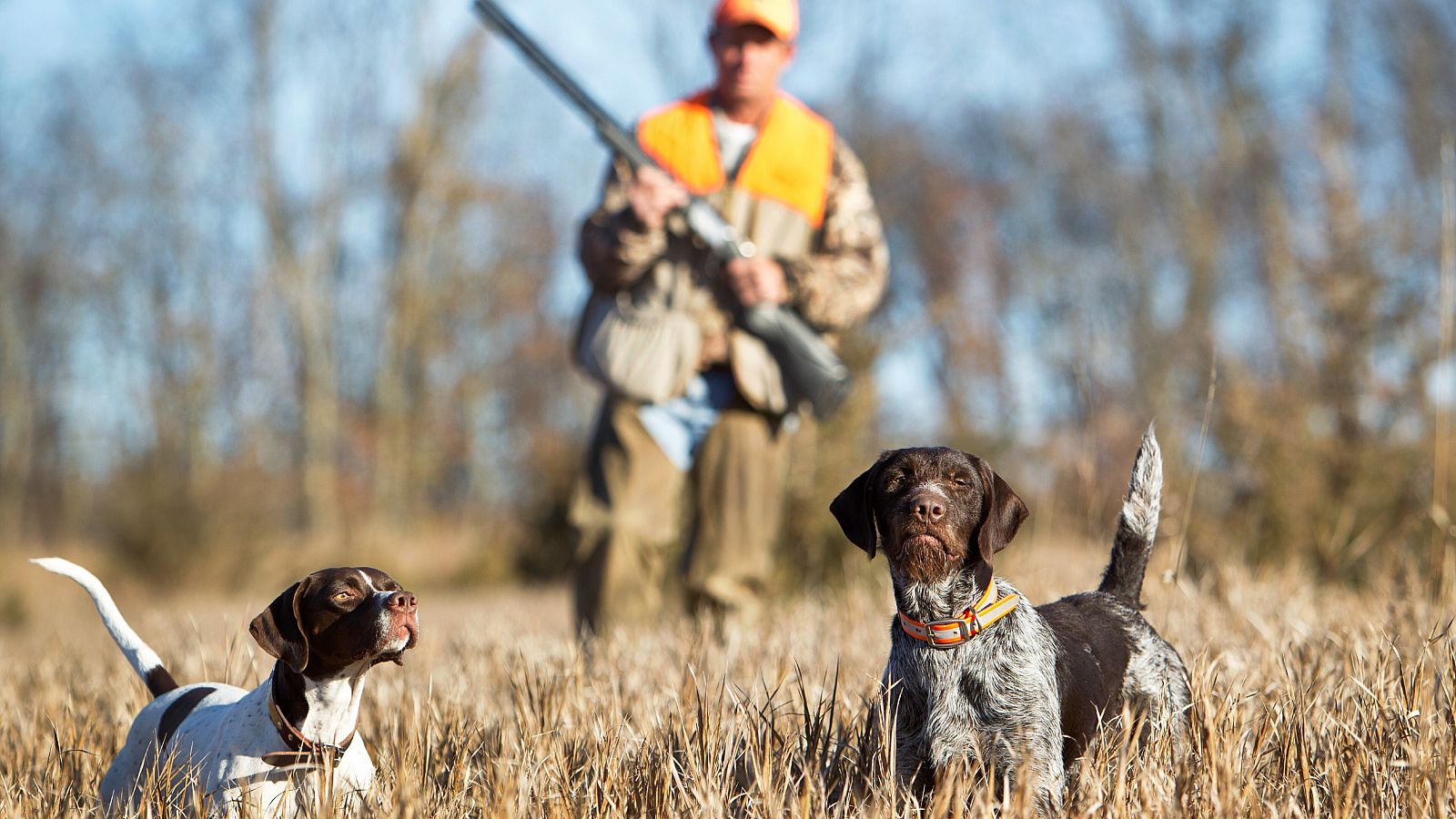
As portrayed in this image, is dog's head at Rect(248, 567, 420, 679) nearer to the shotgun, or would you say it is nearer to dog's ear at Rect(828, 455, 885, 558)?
dog's ear at Rect(828, 455, 885, 558)

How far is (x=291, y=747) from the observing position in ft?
8.74

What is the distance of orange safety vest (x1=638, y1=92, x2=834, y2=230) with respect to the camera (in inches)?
220

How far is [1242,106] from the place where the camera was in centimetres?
2669

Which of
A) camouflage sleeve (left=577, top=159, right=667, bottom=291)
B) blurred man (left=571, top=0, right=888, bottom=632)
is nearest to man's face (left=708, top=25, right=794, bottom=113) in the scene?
blurred man (left=571, top=0, right=888, bottom=632)

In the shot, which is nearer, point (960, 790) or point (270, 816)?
point (960, 790)

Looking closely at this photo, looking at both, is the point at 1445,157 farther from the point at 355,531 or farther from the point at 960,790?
the point at 355,531

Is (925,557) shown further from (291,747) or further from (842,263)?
(842,263)

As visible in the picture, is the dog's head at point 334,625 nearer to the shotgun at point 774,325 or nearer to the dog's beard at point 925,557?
the dog's beard at point 925,557

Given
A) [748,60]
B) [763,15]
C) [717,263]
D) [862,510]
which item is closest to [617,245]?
[717,263]

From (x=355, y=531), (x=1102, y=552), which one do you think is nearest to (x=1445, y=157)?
(x=1102, y=552)

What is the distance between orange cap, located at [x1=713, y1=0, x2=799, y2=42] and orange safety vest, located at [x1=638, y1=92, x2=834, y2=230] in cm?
37

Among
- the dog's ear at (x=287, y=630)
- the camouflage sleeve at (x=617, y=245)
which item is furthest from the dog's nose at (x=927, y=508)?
the camouflage sleeve at (x=617, y=245)

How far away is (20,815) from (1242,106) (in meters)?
27.7

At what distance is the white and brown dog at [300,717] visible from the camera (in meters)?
2.55
